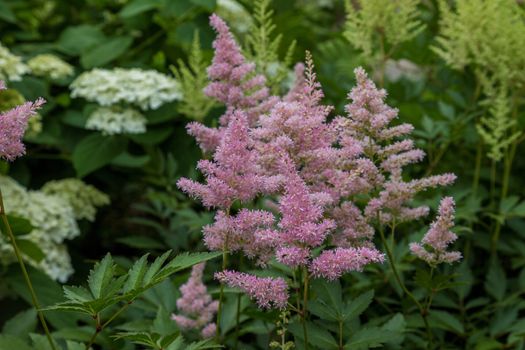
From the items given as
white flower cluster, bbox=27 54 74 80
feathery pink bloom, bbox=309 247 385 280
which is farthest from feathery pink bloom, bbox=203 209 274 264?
white flower cluster, bbox=27 54 74 80

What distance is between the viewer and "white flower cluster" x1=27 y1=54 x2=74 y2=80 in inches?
129

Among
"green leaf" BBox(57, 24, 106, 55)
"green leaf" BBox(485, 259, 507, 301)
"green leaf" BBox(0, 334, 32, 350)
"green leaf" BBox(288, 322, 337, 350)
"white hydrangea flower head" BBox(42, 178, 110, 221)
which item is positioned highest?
"green leaf" BBox(288, 322, 337, 350)

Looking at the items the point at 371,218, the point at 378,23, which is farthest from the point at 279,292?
the point at 378,23

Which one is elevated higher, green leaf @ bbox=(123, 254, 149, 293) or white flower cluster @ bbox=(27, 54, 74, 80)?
green leaf @ bbox=(123, 254, 149, 293)

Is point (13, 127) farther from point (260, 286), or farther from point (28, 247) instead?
point (28, 247)

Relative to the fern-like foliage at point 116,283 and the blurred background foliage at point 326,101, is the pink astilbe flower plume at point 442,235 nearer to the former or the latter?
the blurred background foliage at point 326,101

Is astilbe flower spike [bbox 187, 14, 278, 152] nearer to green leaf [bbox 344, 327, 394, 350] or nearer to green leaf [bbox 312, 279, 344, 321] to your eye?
green leaf [bbox 312, 279, 344, 321]

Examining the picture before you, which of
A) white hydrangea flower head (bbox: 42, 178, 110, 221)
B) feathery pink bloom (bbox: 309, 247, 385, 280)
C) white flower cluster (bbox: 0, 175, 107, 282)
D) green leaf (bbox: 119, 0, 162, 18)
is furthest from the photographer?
green leaf (bbox: 119, 0, 162, 18)

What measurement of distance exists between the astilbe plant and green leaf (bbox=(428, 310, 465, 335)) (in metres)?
0.48

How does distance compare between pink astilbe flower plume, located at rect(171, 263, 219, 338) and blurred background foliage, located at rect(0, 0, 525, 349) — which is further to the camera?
blurred background foliage, located at rect(0, 0, 525, 349)

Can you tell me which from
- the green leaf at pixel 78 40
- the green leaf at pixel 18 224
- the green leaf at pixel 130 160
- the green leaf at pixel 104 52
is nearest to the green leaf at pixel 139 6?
the green leaf at pixel 104 52

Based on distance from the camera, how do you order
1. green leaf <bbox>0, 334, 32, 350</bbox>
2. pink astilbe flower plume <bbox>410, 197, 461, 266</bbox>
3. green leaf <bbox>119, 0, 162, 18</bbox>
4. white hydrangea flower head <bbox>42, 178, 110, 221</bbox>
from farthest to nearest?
1. green leaf <bbox>119, 0, 162, 18</bbox>
2. white hydrangea flower head <bbox>42, 178, 110, 221</bbox>
3. green leaf <bbox>0, 334, 32, 350</bbox>
4. pink astilbe flower plume <bbox>410, 197, 461, 266</bbox>

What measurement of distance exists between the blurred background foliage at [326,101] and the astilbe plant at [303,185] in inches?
10.8

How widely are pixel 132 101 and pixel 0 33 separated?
127cm
